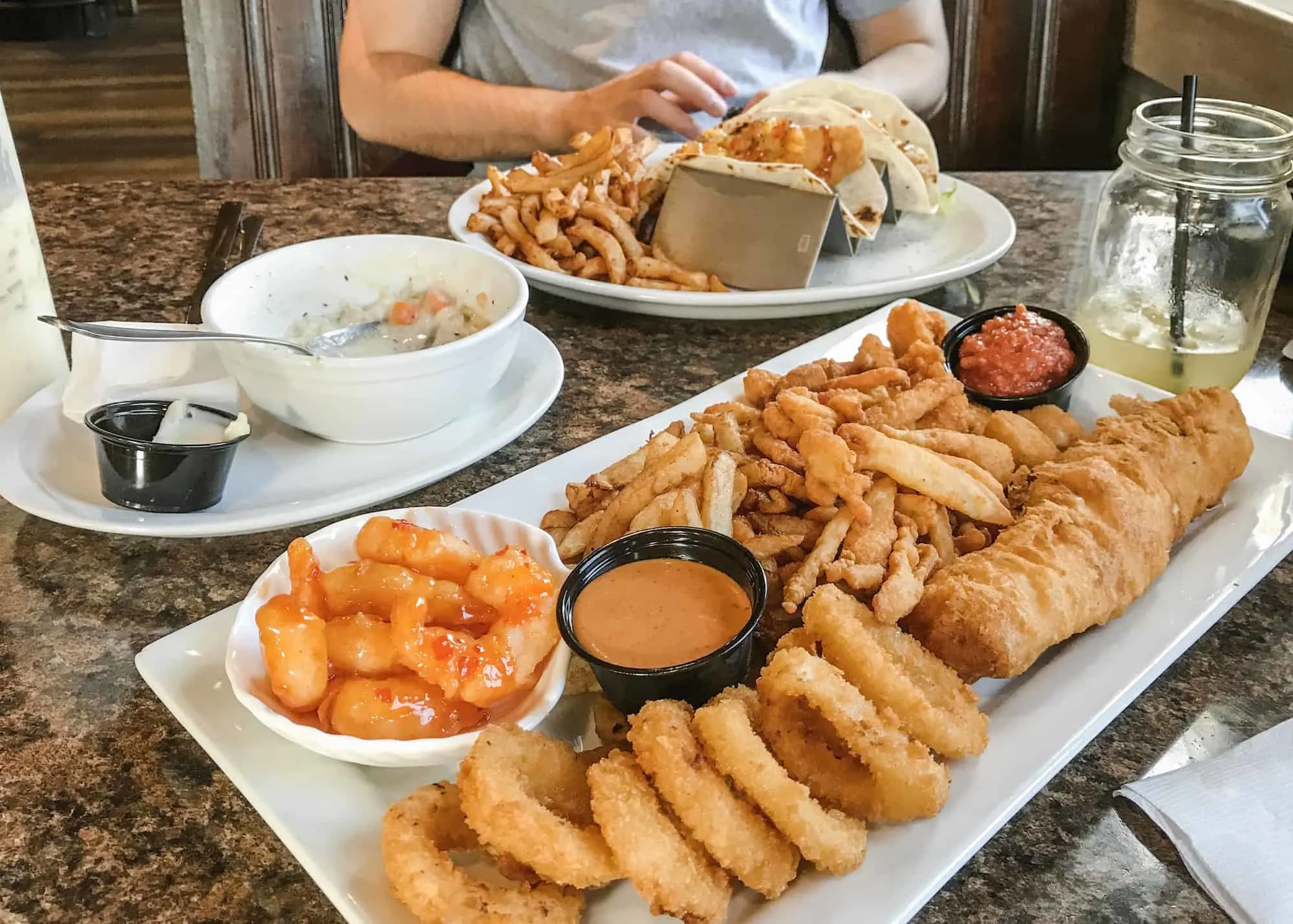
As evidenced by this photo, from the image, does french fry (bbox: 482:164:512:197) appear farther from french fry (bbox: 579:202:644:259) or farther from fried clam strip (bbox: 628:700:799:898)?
fried clam strip (bbox: 628:700:799:898)

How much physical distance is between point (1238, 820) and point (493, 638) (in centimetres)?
94

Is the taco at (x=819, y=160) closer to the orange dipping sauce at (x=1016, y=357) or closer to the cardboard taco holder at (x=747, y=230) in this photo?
the cardboard taco holder at (x=747, y=230)

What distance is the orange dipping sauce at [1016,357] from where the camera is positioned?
2.09 metres

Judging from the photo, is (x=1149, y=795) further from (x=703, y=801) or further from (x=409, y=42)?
(x=409, y=42)

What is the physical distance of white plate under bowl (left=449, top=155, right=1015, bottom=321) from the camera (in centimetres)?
250

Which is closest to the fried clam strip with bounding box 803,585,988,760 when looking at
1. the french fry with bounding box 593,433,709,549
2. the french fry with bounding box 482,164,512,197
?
the french fry with bounding box 593,433,709,549

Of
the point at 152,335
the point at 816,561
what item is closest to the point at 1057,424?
the point at 816,561

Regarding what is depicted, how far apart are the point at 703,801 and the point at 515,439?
109 centimetres

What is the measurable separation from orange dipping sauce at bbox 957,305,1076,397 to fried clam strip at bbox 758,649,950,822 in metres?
0.98

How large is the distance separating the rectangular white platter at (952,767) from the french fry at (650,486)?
0.17 meters

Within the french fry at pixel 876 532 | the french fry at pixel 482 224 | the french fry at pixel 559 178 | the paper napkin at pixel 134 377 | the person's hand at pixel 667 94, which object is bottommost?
the french fry at pixel 876 532

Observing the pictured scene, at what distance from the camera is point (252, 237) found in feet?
9.56

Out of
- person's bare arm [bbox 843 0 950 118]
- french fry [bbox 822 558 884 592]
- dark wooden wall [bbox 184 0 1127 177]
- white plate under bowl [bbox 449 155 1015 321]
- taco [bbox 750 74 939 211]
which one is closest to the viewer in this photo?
french fry [bbox 822 558 884 592]

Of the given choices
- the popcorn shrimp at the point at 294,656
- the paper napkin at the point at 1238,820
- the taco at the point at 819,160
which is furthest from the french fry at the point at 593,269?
the paper napkin at the point at 1238,820
